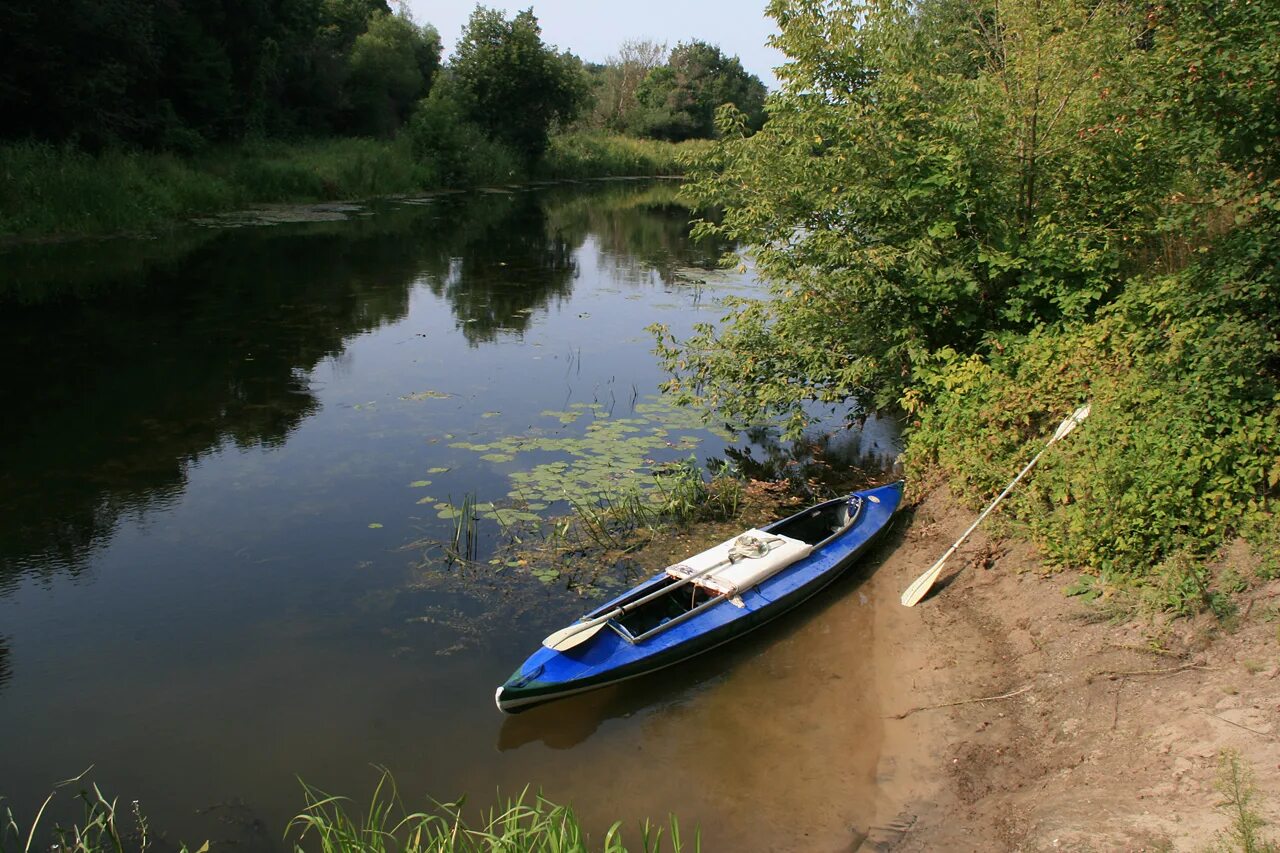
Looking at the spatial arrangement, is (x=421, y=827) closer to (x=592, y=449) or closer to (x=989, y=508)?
(x=989, y=508)

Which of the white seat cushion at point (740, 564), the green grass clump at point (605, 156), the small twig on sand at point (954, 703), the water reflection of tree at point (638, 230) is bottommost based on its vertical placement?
the small twig on sand at point (954, 703)

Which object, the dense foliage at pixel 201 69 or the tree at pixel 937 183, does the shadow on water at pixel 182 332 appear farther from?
the tree at pixel 937 183

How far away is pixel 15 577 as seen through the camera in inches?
293

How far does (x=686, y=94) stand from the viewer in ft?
207

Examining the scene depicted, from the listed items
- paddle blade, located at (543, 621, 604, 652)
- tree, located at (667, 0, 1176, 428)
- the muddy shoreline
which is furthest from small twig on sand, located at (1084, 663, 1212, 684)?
tree, located at (667, 0, 1176, 428)

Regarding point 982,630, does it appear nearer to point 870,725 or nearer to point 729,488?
point 870,725

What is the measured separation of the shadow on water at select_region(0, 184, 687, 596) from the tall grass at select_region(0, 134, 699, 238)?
4.00 feet

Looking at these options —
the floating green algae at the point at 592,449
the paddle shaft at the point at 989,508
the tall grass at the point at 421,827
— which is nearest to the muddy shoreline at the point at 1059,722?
the paddle shaft at the point at 989,508

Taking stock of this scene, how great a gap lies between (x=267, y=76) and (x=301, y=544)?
95.9 ft

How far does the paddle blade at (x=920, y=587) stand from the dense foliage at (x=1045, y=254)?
0.80 meters

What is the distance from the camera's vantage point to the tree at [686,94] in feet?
203

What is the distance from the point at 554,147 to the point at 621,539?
41.7 m

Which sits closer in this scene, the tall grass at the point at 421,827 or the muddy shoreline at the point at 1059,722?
the tall grass at the point at 421,827

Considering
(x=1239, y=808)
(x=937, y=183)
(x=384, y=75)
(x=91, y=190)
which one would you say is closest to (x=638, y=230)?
(x=91, y=190)
